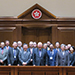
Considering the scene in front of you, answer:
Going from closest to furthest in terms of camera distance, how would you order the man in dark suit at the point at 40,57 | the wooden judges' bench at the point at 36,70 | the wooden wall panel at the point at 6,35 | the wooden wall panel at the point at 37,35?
the wooden judges' bench at the point at 36,70
the man in dark suit at the point at 40,57
the wooden wall panel at the point at 6,35
the wooden wall panel at the point at 37,35

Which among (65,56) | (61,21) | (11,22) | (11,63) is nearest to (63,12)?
(61,21)

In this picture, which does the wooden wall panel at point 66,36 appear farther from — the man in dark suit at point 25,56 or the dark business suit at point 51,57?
the man in dark suit at point 25,56

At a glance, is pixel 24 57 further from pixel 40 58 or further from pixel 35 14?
pixel 35 14

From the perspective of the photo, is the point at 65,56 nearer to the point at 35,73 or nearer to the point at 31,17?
the point at 35,73

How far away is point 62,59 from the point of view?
5.13m

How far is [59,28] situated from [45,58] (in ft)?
7.53

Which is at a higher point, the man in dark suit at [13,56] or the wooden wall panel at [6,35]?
the wooden wall panel at [6,35]

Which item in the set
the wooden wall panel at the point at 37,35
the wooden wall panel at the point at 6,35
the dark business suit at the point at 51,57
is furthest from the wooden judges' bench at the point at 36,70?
the wooden wall panel at the point at 37,35

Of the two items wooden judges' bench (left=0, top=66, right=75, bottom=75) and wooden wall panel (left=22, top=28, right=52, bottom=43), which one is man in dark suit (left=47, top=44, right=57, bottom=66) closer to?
wooden judges' bench (left=0, top=66, right=75, bottom=75)

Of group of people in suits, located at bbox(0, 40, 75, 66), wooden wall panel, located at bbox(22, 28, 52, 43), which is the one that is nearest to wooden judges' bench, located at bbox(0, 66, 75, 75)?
group of people in suits, located at bbox(0, 40, 75, 66)

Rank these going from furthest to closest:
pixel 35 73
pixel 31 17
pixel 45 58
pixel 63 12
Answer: pixel 63 12 < pixel 31 17 < pixel 45 58 < pixel 35 73

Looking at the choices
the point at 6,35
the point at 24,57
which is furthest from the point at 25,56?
the point at 6,35

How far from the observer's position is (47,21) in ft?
23.1

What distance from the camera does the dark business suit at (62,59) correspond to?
5094mm
